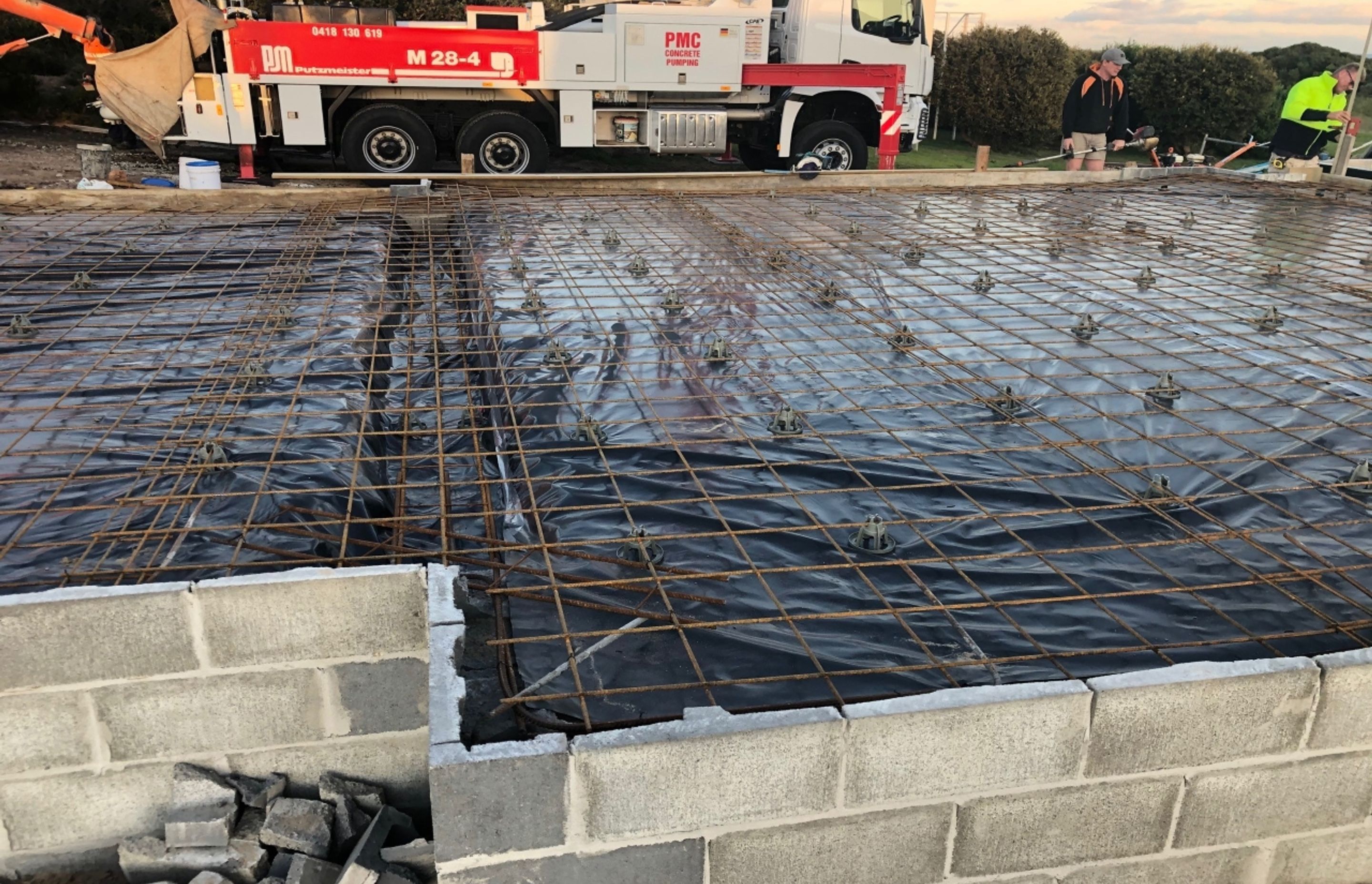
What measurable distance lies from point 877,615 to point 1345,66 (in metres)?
9.90

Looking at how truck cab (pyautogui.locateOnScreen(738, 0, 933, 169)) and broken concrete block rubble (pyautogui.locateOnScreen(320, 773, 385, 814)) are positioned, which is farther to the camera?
truck cab (pyautogui.locateOnScreen(738, 0, 933, 169))

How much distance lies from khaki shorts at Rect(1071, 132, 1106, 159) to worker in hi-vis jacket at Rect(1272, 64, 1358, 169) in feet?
5.19

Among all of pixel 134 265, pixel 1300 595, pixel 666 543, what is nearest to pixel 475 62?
pixel 134 265

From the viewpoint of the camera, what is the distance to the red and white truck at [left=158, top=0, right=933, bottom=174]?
10.2 metres

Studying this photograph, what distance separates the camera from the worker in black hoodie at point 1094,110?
935cm

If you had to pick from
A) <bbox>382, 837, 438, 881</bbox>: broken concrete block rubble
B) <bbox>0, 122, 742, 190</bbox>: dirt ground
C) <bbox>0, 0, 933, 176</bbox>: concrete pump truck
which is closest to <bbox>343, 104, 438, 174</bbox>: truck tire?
<bbox>0, 0, 933, 176</bbox>: concrete pump truck

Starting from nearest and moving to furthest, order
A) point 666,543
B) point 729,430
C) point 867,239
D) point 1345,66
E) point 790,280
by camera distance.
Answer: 1. point 666,543
2. point 729,430
3. point 790,280
4. point 867,239
5. point 1345,66

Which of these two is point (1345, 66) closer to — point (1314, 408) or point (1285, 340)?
point (1285, 340)

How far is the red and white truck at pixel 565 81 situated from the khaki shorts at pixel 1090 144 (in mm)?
2325

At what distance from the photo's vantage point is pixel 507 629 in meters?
2.58

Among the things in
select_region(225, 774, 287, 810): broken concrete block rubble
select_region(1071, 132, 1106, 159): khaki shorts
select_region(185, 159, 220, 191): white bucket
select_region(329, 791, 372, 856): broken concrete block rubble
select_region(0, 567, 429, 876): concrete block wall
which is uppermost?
select_region(1071, 132, 1106, 159): khaki shorts

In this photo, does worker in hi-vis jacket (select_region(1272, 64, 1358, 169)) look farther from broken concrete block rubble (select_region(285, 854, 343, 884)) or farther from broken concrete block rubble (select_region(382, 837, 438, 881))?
broken concrete block rubble (select_region(285, 854, 343, 884))

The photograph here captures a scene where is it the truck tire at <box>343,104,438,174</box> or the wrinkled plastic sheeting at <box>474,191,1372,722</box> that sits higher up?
the truck tire at <box>343,104,438,174</box>

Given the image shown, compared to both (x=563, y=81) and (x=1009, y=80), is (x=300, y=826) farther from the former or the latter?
(x=1009, y=80)
